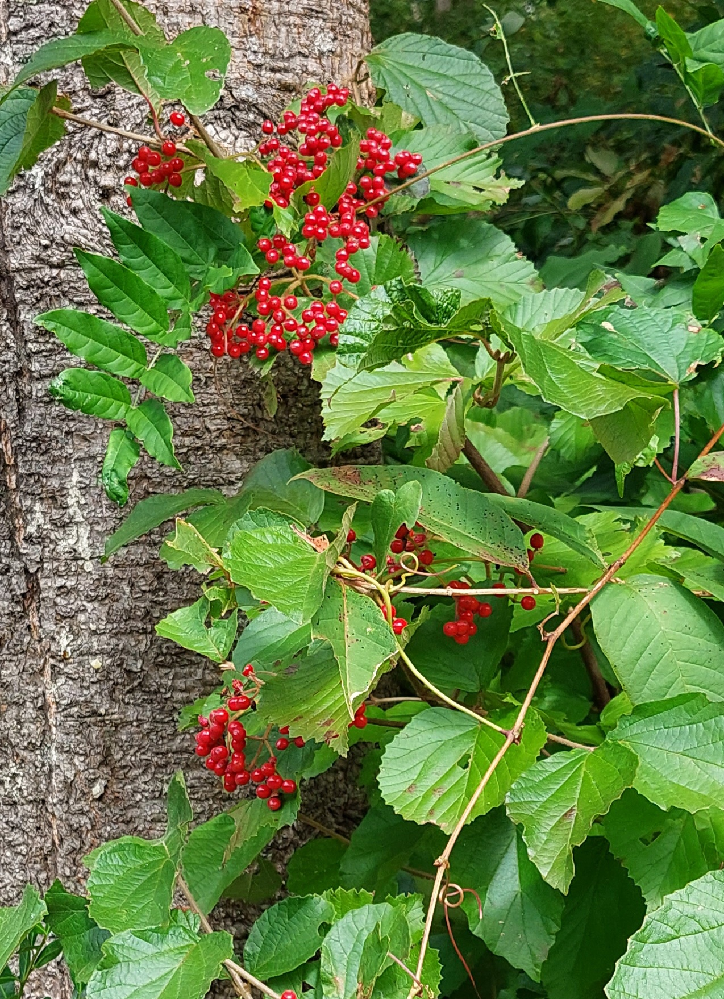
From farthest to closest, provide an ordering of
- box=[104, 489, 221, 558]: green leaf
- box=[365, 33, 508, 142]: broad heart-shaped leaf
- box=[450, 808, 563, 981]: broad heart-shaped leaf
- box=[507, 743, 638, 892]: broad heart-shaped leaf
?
box=[365, 33, 508, 142]: broad heart-shaped leaf < box=[104, 489, 221, 558]: green leaf < box=[450, 808, 563, 981]: broad heart-shaped leaf < box=[507, 743, 638, 892]: broad heart-shaped leaf

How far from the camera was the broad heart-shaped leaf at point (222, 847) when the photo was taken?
0.71 metres

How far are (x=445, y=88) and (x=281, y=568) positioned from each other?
607mm

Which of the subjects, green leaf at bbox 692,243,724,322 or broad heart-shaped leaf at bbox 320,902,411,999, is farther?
green leaf at bbox 692,243,724,322

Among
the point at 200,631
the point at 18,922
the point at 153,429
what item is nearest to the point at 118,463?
the point at 153,429

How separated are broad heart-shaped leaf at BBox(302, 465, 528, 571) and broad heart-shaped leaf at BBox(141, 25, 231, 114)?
284mm

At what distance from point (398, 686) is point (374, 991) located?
418 mm

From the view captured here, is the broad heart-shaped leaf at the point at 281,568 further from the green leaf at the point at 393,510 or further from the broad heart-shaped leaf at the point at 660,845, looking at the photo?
the broad heart-shaped leaf at the point at 660,845

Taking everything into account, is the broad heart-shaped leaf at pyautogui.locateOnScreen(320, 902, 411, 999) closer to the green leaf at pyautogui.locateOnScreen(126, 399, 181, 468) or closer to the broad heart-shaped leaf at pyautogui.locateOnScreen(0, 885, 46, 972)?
the broad heart-shaped leaf at pyautogui.locateOnScreen(0, 885, 46, 972)

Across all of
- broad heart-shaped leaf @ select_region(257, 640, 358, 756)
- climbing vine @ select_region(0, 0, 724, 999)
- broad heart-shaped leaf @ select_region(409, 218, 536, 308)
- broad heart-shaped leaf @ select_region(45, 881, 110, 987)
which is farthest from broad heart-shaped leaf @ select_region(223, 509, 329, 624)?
broad heart-shaped leaf @ select_region(409, 218, 536, 308)

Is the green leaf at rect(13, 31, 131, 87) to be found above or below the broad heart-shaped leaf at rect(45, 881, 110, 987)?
above

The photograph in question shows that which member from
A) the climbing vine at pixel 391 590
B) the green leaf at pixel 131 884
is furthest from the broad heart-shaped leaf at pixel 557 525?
the green leaf at pixel 131 884

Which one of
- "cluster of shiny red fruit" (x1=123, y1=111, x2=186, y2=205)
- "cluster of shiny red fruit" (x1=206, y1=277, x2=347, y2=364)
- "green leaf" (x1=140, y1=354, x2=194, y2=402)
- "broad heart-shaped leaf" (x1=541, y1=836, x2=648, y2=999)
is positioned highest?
"cluster of shiny red fruit" (x1=123, y1=111, x2=186, y2=205)

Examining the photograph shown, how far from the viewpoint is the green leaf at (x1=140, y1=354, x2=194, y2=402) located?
697 mm

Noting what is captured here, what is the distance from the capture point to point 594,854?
0.78 m
